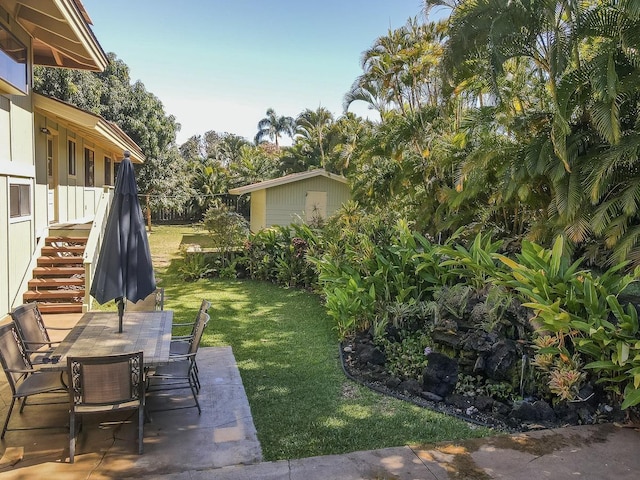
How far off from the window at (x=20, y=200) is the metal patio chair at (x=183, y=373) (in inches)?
217

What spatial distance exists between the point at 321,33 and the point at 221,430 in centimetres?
1570

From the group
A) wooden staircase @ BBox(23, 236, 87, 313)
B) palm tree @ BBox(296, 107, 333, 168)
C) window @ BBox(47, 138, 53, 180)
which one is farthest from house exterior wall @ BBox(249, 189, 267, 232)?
wooden staircase @ BBox(23, 236, 87, 313)

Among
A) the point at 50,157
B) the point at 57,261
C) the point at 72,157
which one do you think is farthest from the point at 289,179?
the point at 57,261

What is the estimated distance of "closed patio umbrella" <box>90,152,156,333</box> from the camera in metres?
4.66

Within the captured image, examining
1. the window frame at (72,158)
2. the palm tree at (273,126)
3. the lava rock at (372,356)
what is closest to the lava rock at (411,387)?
the lava rock at (372,356)

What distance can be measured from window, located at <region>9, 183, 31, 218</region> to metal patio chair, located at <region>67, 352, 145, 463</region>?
20.6 feet

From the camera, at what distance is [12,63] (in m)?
8.08

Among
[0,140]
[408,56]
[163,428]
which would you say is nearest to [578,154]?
[408,56]

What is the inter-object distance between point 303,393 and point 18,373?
2933 millimetres

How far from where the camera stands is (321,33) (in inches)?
663

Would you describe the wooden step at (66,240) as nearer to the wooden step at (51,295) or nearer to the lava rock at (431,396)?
the wooden step at (51,295)

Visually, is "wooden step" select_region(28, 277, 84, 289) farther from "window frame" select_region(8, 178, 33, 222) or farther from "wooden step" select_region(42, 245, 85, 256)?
"window frame" select_region(8, 178, 33, 222)

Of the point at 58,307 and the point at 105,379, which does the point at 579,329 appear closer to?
the point at 105,379

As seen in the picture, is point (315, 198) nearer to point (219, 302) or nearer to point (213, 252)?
point (213, 252)
